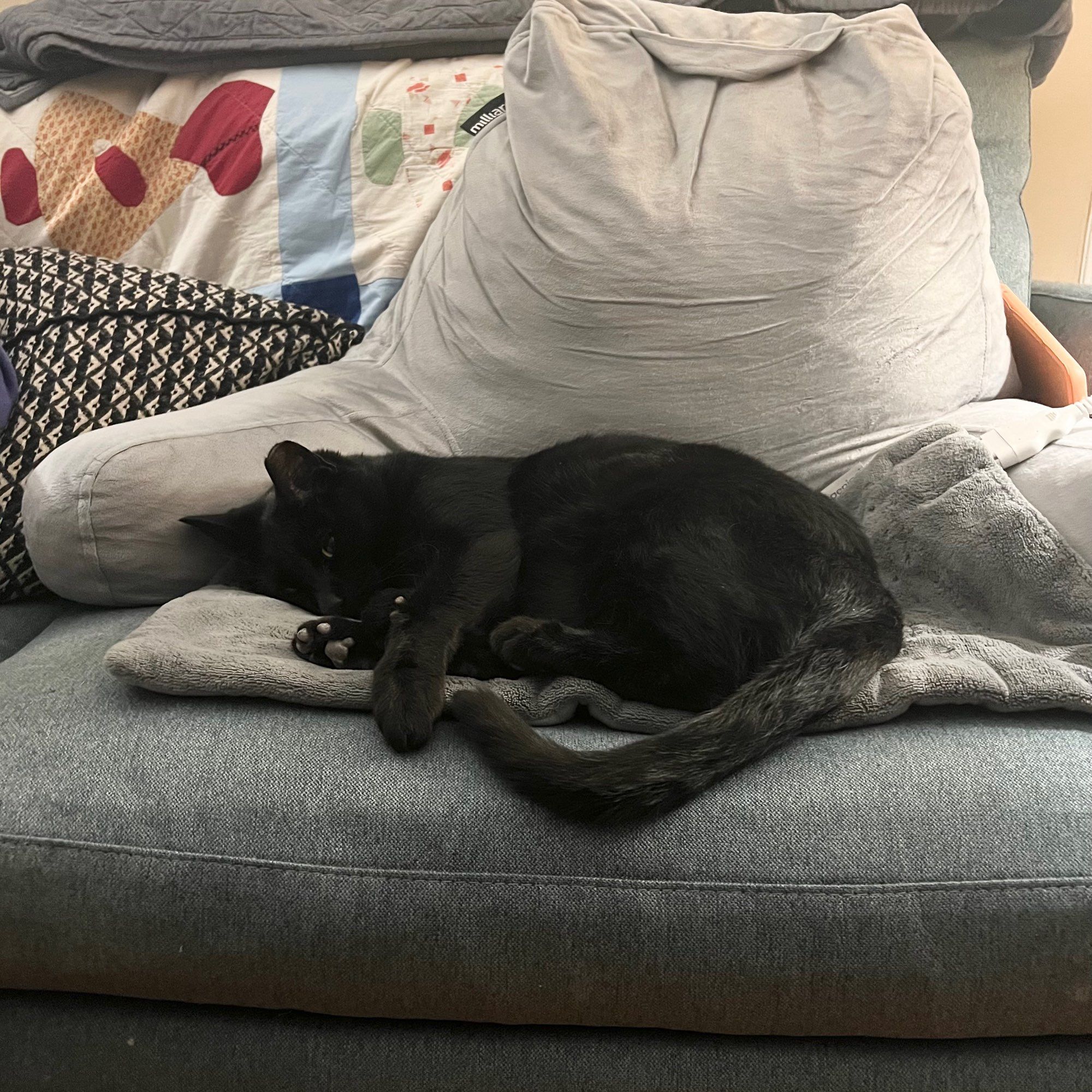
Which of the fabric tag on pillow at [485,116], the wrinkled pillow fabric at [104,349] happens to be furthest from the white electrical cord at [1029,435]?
the wrinkled pillow fabric at [104,349]

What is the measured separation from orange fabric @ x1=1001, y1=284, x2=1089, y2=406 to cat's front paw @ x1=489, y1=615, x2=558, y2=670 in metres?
1.09

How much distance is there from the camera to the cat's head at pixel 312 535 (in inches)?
48.1

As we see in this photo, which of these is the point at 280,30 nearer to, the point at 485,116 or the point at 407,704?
the point at 485,116

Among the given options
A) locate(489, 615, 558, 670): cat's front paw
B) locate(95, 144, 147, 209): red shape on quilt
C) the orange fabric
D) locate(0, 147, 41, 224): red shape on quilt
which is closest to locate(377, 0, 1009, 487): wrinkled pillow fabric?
the orange fabric

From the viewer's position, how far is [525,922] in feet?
2.73

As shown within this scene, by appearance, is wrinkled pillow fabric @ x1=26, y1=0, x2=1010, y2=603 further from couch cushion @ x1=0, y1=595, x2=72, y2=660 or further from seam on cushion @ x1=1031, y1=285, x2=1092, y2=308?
seam on cushion @ x1=1031, y1=285, x2=1092, y2=308

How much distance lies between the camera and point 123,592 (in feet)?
4.22

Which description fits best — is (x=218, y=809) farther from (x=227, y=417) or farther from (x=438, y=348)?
(x=438, y=348)

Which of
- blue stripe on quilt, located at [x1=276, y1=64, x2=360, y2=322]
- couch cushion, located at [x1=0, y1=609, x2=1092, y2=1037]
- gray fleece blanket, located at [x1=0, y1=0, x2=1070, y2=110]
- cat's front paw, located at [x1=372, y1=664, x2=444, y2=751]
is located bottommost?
couch cushion, located at [x1=0, y1=609, x2=1092, y2=1037]

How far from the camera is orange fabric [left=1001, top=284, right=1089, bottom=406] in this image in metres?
1.56

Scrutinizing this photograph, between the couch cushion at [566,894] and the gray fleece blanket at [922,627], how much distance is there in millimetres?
83

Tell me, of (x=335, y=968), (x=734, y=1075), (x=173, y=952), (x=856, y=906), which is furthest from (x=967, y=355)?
(x=173, y=952)

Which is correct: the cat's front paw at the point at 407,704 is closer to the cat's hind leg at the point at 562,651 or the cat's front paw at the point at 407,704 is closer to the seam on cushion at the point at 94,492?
the cat's hind leg at the point at 562,651

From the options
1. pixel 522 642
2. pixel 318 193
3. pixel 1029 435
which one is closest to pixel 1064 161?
pixel 1029 435
